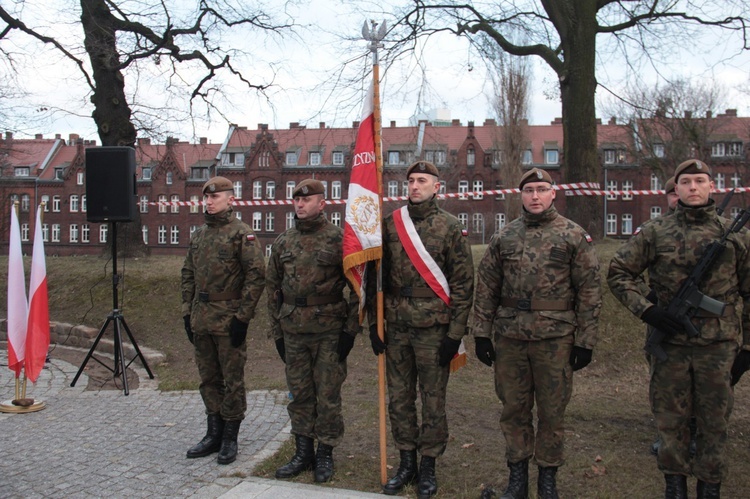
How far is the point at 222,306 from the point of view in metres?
5.32

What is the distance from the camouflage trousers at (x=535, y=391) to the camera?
13.8 ft

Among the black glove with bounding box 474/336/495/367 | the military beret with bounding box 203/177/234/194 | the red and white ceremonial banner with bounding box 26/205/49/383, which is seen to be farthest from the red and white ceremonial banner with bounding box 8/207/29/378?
the black glove with bounding box 474/336/495/367

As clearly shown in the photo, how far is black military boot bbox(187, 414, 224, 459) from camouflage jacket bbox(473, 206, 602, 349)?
2549 mm

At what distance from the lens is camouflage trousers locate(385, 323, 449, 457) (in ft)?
14.9

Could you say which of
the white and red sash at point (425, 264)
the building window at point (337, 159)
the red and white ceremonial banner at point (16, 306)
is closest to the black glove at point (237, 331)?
the white and red sash at point (425, 264)

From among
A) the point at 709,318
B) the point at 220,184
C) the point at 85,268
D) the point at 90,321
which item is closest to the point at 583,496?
the point at 709,318

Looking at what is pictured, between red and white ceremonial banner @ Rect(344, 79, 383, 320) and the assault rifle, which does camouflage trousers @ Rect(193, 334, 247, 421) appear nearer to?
red and white ceremonial banner @ Rect(344, 79, 383, 320)

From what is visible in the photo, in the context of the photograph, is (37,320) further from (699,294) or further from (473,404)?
(699,294)

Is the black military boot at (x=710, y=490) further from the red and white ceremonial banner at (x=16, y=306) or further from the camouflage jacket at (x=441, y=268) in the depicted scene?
the red and white ceremonial banner at (x=16, y=306)

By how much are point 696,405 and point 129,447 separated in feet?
15.0

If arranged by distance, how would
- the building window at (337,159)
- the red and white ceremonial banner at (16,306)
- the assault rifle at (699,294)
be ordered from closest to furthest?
1. the assault rifle at (699,294)
2. the red and white ceremonial banner at (16,306)
3. the building window at (337,159)

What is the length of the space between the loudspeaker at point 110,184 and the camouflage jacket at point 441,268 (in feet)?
15.6

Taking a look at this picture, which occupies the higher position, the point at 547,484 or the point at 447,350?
the point at 447,350

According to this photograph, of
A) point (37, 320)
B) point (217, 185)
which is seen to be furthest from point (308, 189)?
point (37, 320)
